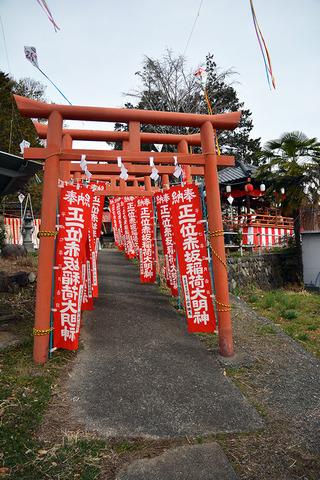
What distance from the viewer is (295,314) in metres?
10.1

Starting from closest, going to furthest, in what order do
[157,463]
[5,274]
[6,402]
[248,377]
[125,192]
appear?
[157,463] < [6,402] < [248,377] < [5,274] < [125,192]

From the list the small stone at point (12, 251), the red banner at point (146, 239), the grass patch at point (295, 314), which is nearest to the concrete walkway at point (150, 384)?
the grass patch at point (295, 314)

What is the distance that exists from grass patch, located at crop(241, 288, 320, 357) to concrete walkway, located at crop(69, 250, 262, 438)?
2.21 m

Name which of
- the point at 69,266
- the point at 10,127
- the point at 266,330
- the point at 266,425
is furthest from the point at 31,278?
the point at 10,127

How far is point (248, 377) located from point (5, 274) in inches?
243

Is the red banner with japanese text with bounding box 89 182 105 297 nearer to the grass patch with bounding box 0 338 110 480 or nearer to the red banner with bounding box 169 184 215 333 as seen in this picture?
the red banner with bounding box 169 184 215 333

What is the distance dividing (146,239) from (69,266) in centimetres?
507

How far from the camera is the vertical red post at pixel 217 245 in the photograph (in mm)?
5402

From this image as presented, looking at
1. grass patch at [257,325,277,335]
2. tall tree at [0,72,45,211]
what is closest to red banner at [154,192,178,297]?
grass patch at [257,325,277,335]

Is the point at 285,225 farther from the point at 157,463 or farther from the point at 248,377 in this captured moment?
the point at 157,463

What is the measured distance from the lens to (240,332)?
6.61 metres

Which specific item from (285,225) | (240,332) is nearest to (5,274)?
(240,332)

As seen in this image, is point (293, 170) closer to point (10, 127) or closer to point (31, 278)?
point (31, 278)

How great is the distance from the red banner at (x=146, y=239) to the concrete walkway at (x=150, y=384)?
10.7ft
